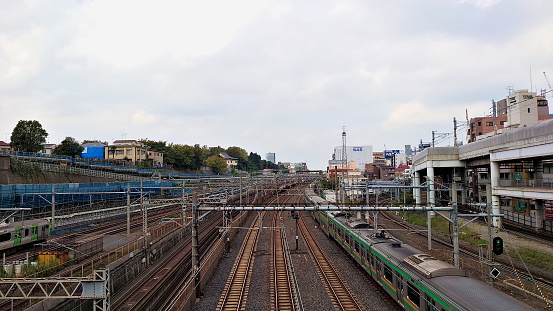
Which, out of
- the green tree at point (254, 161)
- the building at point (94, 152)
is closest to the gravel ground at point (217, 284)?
the building at point (94, 152)

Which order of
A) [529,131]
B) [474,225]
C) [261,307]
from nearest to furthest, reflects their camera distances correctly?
1. [261,307]
2. [529,131]
3. [474,225]

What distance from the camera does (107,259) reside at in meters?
18.5

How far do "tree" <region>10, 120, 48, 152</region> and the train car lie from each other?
3559 cm

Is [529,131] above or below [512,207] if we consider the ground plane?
above

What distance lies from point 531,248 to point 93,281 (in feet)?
84.1

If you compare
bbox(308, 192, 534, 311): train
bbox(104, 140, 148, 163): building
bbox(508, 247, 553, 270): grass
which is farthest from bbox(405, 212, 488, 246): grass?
bbox(104, 140, 148, 163): building

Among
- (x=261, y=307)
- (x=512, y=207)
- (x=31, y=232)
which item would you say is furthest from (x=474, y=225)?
(x=31, y=232)

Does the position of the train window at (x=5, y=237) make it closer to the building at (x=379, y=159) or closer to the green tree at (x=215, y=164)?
the green tree at (x=215, y=164)

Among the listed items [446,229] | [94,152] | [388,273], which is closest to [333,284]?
[388,273]

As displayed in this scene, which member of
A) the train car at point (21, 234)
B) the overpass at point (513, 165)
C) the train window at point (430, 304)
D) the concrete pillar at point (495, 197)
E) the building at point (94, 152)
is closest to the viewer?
the train window at point (430, 304)

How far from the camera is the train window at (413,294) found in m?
11.5

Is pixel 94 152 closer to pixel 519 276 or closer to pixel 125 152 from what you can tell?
pixel 125 152

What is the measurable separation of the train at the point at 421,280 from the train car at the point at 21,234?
21.4m

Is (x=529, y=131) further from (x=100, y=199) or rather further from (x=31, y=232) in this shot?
(x=100, y=199)
